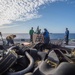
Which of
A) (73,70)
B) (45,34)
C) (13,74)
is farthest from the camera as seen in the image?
(45,34)

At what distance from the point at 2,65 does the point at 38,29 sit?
1979 centimetres

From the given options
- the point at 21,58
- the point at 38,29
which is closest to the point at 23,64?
the point at 21,58

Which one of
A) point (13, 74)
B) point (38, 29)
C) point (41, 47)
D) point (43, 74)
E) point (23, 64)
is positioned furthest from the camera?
point (38, 29)

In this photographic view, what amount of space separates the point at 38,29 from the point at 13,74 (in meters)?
20.0

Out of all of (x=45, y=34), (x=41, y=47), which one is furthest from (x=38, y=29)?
(x=41, y=47)

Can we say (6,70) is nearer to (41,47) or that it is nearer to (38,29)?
(41,47)

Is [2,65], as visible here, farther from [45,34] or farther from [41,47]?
[45,34]

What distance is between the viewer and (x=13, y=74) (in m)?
5.03

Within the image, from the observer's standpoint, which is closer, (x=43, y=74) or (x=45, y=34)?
(x=43, y=74)

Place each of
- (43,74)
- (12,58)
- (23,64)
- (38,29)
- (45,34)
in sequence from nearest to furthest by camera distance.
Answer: (43,74) → (12,58) → (23,64) → (45,34) → (38,29)

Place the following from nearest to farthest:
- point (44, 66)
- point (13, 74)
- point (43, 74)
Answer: point (43, 74)
point (44, 66)
point (13, 74)

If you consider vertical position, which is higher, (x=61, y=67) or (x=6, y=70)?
(x=61, y=67)

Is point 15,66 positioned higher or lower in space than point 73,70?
lower

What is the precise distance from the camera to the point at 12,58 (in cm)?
558
